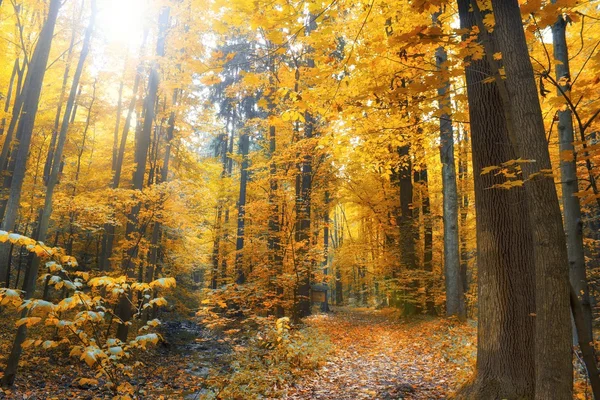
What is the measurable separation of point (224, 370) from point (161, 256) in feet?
30.9

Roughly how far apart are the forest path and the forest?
0.25 ft

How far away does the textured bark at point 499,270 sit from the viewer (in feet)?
12.0

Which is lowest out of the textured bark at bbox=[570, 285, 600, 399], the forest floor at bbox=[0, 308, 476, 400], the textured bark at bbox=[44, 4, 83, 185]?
the forest floor at bbox=[0, 308, 476, 400]

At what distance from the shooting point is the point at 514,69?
2412mm

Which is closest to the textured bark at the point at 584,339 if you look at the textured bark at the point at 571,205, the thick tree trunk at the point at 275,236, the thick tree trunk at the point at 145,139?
the textured bark at the point at 571,205

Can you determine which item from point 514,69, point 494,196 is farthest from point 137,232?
point 514,69

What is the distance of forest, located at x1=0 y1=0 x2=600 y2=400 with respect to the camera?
3.15 metres

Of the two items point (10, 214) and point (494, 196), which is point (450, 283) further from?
point (10, 214)

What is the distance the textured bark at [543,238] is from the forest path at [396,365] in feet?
10.9

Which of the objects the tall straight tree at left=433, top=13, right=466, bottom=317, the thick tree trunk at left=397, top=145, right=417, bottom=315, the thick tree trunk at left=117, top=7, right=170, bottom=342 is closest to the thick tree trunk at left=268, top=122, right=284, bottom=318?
the thick tree trunk at left=117, top=7, right=170, bottom=342

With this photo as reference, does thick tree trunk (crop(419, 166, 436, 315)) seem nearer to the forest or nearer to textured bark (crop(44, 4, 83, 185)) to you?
the forest

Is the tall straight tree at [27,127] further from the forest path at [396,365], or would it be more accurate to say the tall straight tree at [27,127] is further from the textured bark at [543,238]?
the textured bark at [543,238]

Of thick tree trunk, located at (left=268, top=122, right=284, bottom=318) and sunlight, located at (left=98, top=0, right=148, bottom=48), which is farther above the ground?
sunlight, located at (left=98, top=0, right=148, bottom=48)

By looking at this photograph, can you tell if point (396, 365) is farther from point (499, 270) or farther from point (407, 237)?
point (407, 237)
